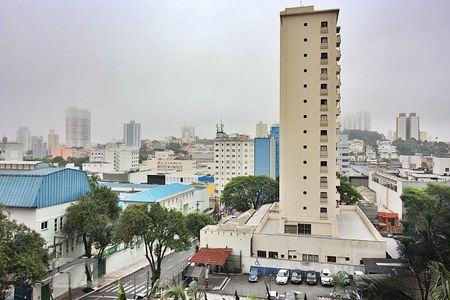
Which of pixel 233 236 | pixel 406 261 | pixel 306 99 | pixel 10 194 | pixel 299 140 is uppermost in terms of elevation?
pixel 306 99

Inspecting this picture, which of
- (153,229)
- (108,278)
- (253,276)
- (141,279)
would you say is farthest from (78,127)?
(253,276)

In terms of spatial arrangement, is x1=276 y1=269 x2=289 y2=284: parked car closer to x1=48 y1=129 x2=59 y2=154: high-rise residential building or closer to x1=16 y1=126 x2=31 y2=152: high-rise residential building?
x1=16 y1=126 x2=31 y2=152: high-rise residential building

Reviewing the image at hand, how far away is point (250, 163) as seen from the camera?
8456 cm

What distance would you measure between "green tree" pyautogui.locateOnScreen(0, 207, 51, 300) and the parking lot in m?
11.4

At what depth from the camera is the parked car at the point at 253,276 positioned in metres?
26.1

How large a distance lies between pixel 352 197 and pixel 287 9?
92.6 ft

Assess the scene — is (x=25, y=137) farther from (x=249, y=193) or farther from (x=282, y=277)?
(x=282, y=277)

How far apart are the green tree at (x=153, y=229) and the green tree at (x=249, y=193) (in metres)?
26.4

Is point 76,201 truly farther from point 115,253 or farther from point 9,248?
point 9,248

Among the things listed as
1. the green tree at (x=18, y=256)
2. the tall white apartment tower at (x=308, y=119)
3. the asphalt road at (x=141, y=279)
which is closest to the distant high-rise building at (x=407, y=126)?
the tall white apartment tower at (x=308, y=119)

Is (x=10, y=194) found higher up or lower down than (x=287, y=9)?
lower down

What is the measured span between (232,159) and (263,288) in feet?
195

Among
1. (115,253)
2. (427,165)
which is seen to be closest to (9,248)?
(115,253)

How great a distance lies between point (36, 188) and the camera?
24.5m
